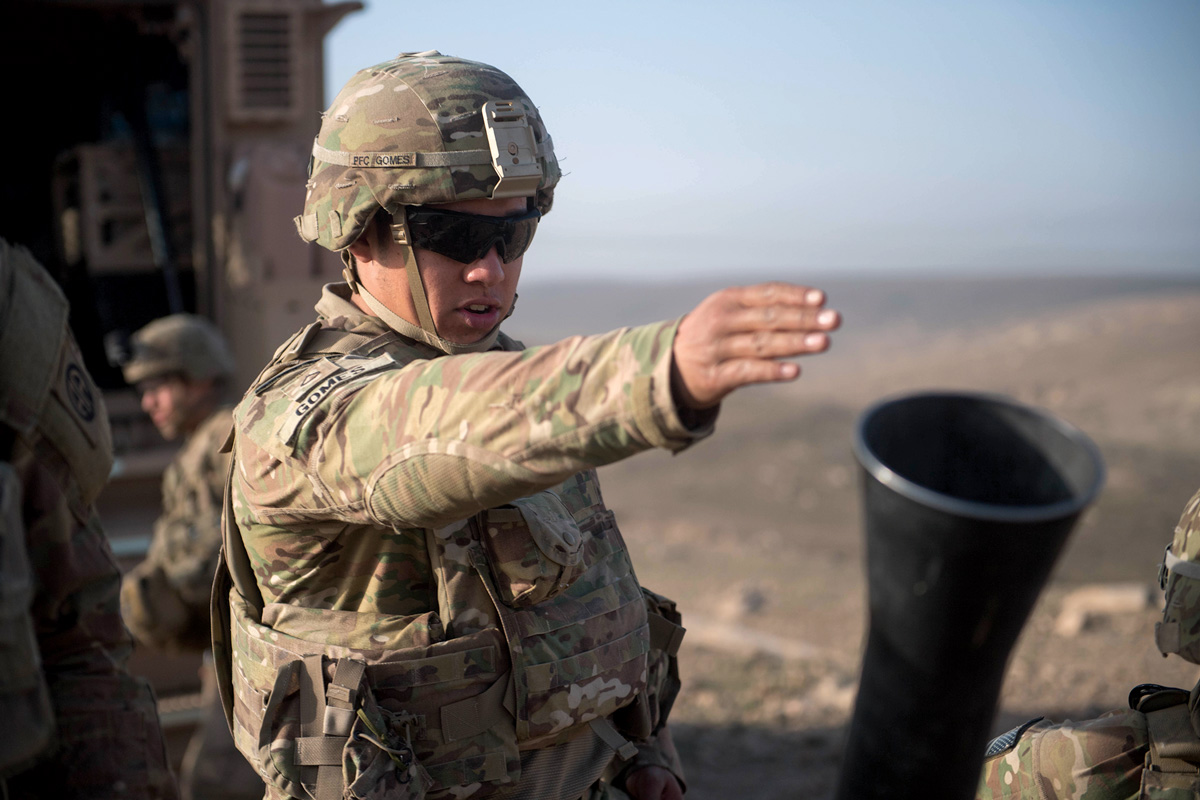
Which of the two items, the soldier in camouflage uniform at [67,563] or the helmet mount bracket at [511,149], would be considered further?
the helmet mount bracket at [511,149]

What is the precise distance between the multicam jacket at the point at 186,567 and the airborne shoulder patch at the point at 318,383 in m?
2.66

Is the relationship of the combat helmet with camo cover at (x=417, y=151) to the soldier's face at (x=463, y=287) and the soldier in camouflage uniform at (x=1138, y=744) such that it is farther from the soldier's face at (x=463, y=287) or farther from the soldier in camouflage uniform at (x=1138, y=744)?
the soldier in camouflage uniform at (x=1138, y=744)

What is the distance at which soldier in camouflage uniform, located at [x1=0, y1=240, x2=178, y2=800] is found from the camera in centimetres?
171

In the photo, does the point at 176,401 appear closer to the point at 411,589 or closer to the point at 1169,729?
the point at 411,589

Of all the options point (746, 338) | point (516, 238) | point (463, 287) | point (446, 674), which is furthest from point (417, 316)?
point (746, 338)

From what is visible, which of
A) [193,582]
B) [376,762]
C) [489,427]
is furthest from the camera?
[193,582]

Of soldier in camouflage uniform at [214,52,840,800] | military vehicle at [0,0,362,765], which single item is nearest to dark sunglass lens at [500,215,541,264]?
soldier in camouflage uniform at [214,52,840,800]

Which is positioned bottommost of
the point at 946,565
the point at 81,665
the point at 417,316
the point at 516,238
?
the point at 81,665

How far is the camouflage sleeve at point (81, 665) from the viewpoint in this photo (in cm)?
176

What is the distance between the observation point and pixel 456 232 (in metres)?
1.92

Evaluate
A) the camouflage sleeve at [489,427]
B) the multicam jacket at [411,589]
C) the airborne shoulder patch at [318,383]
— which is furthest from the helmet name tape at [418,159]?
the camouflage sleeve at [489,427]

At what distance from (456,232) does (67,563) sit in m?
0.86

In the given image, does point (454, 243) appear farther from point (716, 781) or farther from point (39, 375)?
point (716, 781)

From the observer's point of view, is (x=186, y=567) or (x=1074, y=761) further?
(x=186, y=567)
